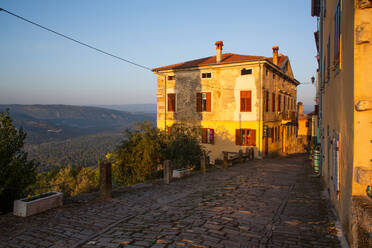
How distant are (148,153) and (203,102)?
29.2ft

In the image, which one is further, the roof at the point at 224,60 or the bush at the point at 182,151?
the roof at the point at 224,60

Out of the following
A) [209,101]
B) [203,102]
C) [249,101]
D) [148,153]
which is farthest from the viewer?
[203,102]

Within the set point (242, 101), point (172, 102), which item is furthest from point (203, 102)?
point (242, 101)

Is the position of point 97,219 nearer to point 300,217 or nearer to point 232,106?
point 300,217

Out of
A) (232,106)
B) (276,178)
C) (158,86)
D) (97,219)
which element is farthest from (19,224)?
(158,86)

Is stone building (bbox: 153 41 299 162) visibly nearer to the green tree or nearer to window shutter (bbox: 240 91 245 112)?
window shutter (bbox: 240 91 245 112)

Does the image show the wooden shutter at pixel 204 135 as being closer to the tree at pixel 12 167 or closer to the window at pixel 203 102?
the window at pixel 203 102

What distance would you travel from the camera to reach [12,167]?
22.3 ft

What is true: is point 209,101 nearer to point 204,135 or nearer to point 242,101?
point 242,101

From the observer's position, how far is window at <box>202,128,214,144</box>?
21.9m

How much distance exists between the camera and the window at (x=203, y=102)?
2209 cm

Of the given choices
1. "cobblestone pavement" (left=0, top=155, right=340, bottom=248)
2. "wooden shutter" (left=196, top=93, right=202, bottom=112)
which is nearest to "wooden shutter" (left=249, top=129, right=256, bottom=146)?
"wooden shutter" (left=196, top=93, right=202, bottom=112)

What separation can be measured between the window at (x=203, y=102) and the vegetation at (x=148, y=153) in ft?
20.4

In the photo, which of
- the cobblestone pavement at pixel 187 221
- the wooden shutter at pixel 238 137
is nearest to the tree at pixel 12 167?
the cobblestone pavement at pixel 187 221
